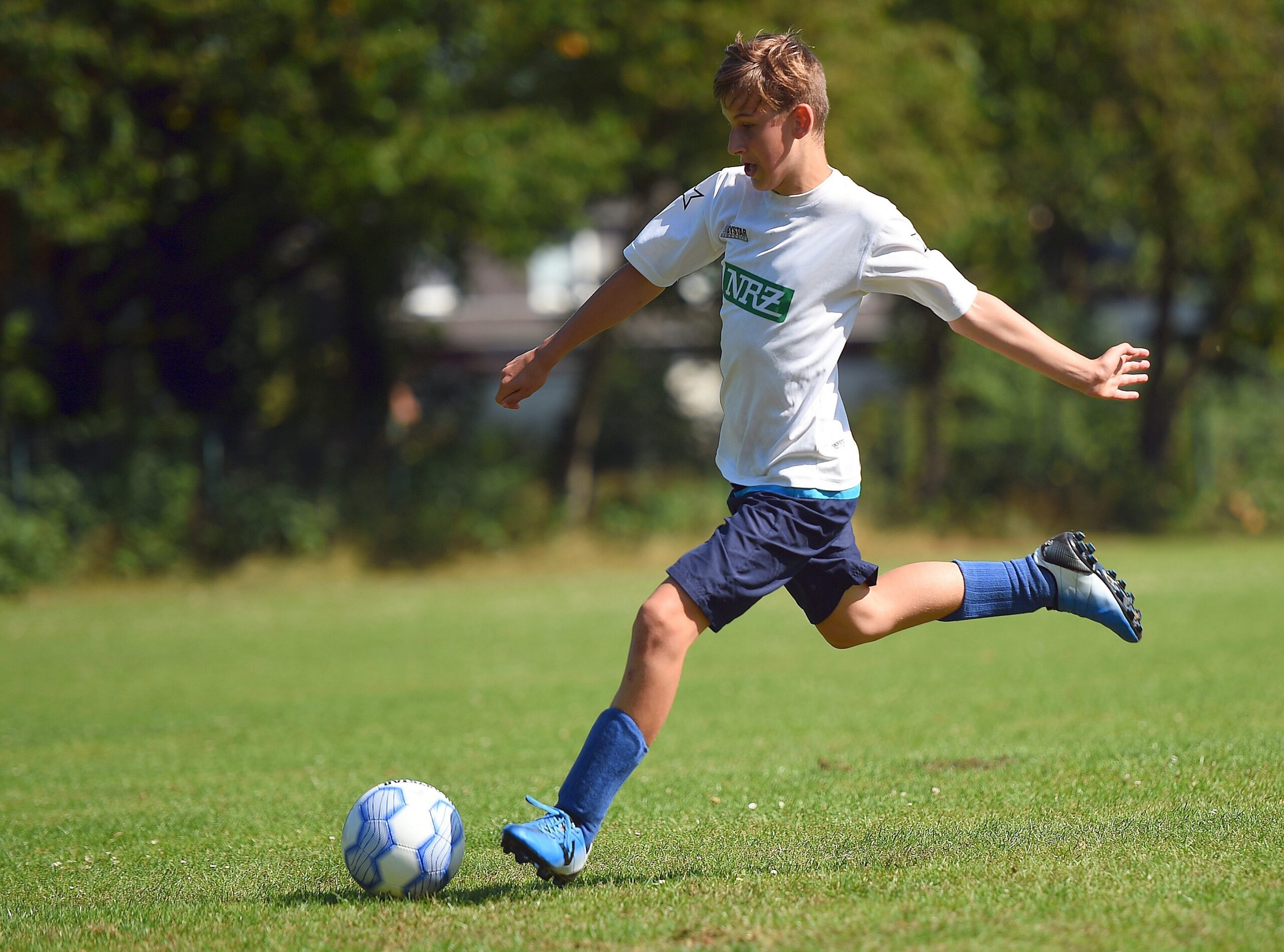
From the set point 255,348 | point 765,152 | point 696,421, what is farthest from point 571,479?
point 765,152

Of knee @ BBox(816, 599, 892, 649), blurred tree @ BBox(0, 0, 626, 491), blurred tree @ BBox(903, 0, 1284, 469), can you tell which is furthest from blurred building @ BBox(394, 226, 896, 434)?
knee @ BBox(816, 599, 892, 649)

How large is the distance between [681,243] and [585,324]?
1.35 feet

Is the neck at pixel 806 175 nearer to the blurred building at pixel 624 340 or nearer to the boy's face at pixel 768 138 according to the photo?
the boy's face at pixel 768 138

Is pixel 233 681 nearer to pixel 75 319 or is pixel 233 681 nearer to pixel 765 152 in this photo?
pixel 765 152

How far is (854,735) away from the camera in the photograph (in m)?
7.57

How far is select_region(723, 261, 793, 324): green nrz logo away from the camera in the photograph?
4.26 meters

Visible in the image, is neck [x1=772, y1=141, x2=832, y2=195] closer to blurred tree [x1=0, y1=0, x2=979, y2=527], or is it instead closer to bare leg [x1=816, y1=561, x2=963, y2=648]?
bare leg [x1=816, y1=561, x2=963, y2=648]

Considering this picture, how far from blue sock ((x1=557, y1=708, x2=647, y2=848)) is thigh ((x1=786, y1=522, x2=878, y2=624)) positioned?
0.74 metres

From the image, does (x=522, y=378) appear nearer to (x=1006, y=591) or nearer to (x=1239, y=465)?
(x=1006, y=591)

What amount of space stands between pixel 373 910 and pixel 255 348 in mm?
18415

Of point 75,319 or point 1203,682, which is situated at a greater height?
point 75,319

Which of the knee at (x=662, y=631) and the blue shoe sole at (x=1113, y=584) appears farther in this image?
the blue shoe sole at (x=1113, y=584)

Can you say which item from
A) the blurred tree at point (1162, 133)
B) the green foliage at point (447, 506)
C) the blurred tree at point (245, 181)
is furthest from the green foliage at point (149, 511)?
the blurred tree at point (1162, 133)

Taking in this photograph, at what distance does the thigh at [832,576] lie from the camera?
4.43 m
